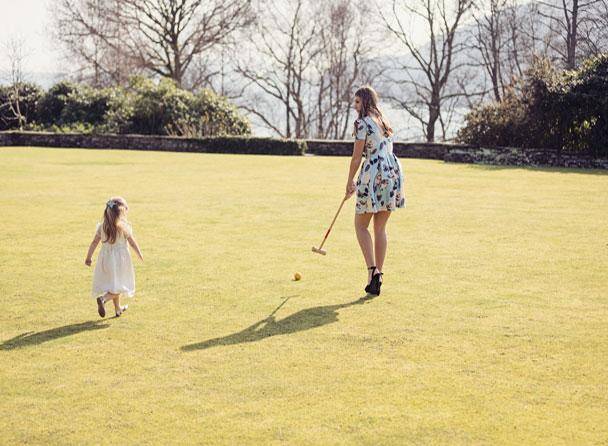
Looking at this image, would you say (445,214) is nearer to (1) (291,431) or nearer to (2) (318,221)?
(2) (318,221)

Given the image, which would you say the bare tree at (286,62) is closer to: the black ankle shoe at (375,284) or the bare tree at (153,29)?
the bare tree at (153,29)

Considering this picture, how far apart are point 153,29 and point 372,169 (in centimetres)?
3966

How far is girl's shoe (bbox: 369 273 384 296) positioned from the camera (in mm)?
6871

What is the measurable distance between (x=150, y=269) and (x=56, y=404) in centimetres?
370

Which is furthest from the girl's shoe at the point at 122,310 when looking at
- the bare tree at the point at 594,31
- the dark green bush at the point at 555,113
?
the bare tree at the point at 594,31

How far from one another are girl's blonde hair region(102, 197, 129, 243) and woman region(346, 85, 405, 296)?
6.59 ft

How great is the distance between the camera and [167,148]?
2891cm

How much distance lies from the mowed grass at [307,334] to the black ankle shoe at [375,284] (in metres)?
0.11

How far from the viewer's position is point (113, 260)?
627cm

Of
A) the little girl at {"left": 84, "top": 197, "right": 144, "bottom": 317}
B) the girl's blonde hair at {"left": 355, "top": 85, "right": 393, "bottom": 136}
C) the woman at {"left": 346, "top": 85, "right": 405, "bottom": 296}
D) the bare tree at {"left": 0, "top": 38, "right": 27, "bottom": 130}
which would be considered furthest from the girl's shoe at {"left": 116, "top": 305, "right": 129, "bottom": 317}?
the bare tree at {"left": 0, "top": 38, "right": 27, "bottom": 130}

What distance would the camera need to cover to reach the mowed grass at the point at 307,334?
4121mm

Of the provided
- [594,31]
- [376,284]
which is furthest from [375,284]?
[594,31]

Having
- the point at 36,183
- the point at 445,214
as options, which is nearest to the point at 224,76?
the point at 36,183

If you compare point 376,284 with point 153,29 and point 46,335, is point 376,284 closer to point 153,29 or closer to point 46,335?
point 46,335
